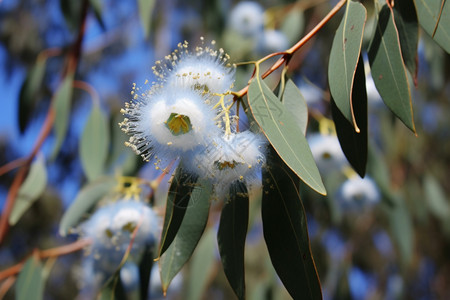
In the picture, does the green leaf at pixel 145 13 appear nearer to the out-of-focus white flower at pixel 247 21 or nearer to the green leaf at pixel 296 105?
the green leaf at pixel 296 105

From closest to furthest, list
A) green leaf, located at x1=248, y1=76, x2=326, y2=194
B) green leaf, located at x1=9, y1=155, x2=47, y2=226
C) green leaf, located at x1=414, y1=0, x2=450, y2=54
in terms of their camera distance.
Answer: green leaf, located at x1=248, y1=76, x2=326, y2=194 < green leaf, located at x1=414, y1=0, x2=450, y2=54 < green leaf, located at x1=9, y1=155, x2=47, y2=226

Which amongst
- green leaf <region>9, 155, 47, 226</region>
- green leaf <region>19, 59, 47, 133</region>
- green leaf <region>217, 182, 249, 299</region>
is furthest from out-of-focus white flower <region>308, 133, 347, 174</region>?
green leaf <region>19, 59, 47, 133</region>

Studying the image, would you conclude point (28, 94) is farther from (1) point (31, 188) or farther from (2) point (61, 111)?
(1) point (31, 188)

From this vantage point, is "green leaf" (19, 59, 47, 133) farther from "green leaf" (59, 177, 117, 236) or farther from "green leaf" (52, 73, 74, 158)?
"green leaf" (59, 177, 117, 236)

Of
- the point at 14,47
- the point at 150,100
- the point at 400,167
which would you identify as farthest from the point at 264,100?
the point at 14,47

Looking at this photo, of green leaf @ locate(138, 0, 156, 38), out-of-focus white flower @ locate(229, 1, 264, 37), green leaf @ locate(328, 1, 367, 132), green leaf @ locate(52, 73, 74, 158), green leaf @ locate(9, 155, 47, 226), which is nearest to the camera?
green leaf @ locate(328, 1, 367, 132)
